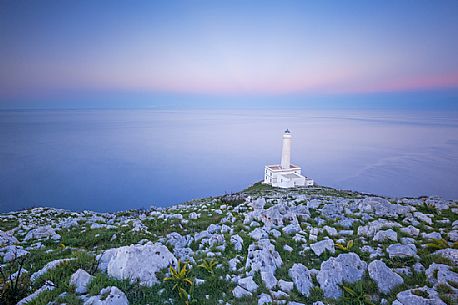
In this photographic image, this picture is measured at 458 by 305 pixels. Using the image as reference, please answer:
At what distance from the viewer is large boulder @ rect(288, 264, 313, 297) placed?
5820 mm

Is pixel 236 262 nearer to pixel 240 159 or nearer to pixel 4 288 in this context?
pixel 4 288

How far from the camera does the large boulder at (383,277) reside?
18.5ft

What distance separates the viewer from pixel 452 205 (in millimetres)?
10828

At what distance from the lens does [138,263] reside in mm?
6066

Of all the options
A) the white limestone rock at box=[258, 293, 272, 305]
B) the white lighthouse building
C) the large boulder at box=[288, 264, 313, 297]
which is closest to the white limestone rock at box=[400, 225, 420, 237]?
the large boulder at box=[288, 264, 313, 297]

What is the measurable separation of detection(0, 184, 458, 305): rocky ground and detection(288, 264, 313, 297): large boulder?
0.09 ft

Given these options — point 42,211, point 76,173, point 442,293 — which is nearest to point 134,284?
point 442,293

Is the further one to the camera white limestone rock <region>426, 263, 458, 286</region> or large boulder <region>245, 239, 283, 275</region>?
large boulder <region>245, 239, 283, 275</region>

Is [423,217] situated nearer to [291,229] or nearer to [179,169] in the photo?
[291,229]

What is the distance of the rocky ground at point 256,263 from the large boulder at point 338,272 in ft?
0.08

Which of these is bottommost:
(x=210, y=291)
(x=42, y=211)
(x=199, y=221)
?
(x=42, y=211)

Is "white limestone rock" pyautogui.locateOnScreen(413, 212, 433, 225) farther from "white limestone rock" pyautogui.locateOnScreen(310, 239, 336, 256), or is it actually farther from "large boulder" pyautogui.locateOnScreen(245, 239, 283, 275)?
"large boulder" pyautogui.locateOnScreen(245, 239, 283, 275)

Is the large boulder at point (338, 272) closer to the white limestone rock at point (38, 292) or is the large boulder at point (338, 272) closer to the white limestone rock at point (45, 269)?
the white limestone rock at point (38, 292)

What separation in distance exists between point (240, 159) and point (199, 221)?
254 feet
